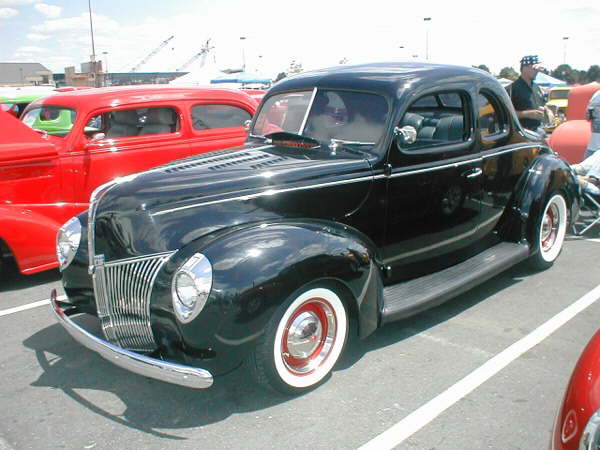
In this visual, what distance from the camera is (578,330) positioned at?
3.86 m

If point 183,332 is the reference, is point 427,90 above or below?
above

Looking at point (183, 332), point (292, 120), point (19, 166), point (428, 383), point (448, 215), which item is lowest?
point (428, 383)

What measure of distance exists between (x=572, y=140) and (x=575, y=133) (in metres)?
0.13

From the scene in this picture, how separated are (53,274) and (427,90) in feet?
12.7

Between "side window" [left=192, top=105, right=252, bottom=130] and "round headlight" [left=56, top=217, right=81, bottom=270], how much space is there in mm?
3095

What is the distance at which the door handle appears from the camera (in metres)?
4.16

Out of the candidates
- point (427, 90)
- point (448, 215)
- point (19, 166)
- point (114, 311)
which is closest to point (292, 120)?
point (427, 90)

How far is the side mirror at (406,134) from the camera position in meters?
3.65

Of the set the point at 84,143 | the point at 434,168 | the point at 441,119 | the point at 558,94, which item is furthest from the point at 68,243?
the point at 558,94

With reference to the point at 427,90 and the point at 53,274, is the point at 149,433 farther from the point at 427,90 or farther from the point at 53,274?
the point at 53,274

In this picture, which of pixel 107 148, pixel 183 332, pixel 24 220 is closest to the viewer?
pixel 183 332

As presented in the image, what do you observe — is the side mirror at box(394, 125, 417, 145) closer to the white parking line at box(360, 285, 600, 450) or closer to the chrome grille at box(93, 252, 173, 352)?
the white parking line at box(360, 285, 600, 450)

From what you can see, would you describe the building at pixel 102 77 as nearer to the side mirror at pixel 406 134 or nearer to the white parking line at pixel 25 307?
the white parking line at pixel 25 307

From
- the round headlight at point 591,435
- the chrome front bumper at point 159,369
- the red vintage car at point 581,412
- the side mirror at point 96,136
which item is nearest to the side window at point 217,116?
the side mirror at point 96,136
